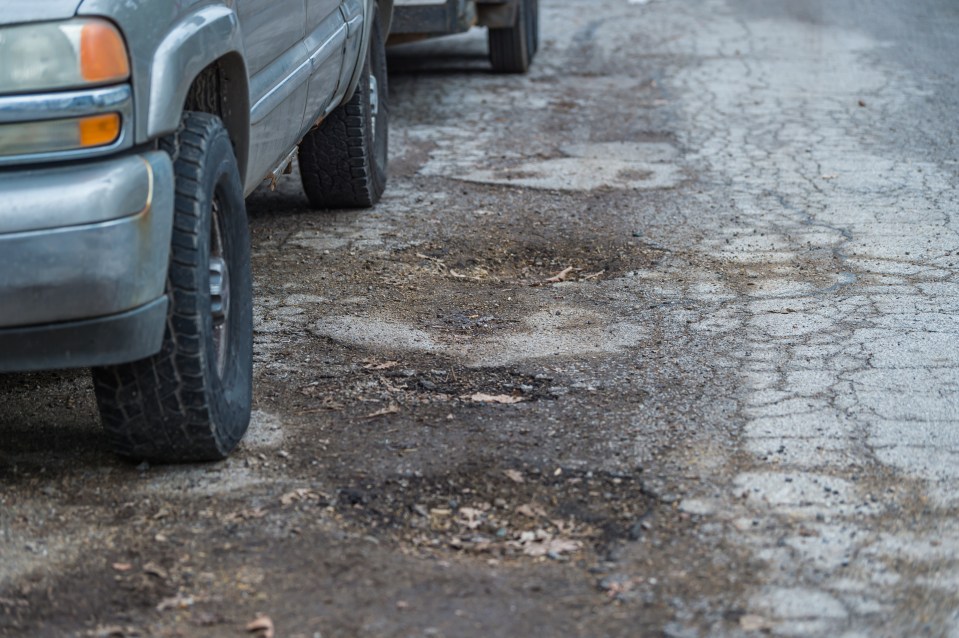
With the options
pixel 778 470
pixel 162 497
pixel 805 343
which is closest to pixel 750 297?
pixel 805 343

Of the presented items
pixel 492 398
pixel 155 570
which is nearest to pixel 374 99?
pixel 492 398

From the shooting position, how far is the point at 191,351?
297cm

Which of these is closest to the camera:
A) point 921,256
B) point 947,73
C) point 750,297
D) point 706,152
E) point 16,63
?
point 16,63

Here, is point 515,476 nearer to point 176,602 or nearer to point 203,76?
point 176,602

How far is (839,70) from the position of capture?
9023 millimetres

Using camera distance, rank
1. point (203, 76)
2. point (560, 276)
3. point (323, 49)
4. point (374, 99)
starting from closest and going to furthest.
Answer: point (203, 76)
point (323, 49)
point (560, 276)
point (374, 99)

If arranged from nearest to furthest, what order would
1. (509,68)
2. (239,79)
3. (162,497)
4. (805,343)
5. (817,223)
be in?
(162,497) < (239,79) < (805,343) < (817,223) < (509,68)

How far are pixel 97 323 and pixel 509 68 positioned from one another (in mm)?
7074

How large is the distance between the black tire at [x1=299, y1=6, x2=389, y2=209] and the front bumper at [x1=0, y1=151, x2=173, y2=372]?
9.61 ft

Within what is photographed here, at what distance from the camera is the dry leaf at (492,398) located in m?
3.70

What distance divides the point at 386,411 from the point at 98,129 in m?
1.33

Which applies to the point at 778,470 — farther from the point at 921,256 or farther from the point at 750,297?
the point at 921,256

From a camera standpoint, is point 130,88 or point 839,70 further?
point 839,70

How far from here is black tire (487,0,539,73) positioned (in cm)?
920
